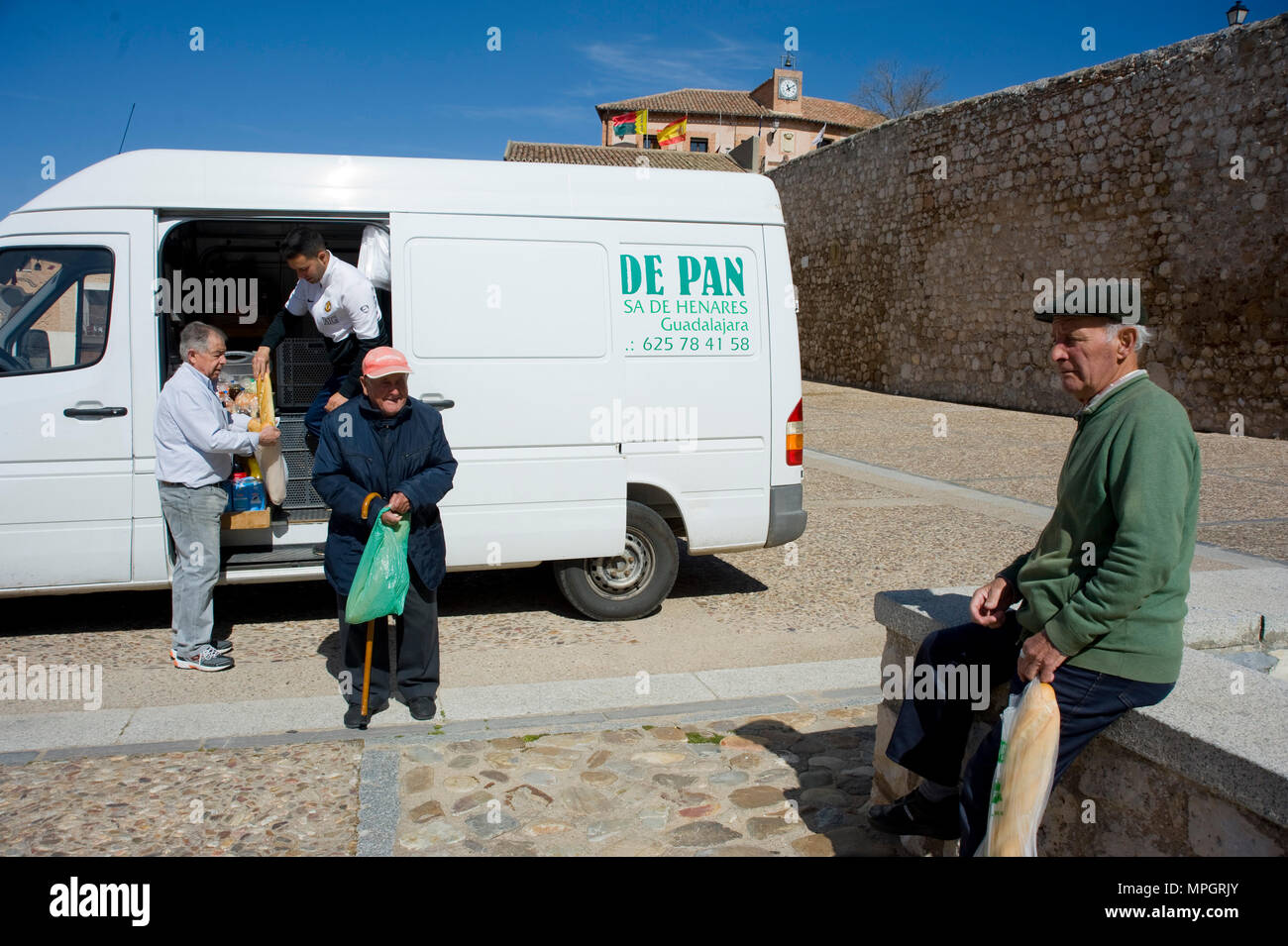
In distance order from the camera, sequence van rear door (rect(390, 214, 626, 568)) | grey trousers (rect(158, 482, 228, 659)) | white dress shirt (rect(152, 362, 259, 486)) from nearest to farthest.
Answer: white dress shirt (rect(152, 362, 259, 486)) → grey trousers (rect(158, 482, 228, 659)) → van rear door (rect(390, 214, 626, 568))

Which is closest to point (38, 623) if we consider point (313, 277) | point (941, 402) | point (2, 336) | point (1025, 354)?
point (2, 336)

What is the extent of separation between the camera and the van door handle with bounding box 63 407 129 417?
5105mm

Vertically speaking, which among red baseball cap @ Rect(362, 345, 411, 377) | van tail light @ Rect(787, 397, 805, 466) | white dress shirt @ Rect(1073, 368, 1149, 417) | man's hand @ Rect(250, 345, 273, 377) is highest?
man's hand @ Rect(250, 345, 273, 377)

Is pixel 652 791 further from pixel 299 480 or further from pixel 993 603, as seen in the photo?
pixel 299 480

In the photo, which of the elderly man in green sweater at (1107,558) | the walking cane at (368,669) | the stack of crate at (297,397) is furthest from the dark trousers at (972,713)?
the stack of crate at (297,397)

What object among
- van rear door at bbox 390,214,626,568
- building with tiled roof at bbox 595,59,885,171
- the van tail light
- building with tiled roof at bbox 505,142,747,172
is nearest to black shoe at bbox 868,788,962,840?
van rear door at bbox 390,214,626,568

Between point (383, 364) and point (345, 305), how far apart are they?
118 centimetres

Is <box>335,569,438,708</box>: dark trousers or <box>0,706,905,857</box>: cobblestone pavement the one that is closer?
<box>0,706,905,857</box>: cobblestone pavement

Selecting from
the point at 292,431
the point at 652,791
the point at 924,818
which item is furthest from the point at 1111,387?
the point at 292,431

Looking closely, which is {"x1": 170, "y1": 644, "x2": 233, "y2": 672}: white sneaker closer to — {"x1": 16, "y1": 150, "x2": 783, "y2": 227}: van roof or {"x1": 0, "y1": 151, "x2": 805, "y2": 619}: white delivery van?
{"x1": 0, "y1": 151, "x2": 805, "y2": 619}: white delivery van

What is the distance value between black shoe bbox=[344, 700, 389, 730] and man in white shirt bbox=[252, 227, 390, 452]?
1543mm

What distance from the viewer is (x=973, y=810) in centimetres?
269

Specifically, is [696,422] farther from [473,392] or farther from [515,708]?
[515,708]

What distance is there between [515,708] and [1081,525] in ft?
9.22
